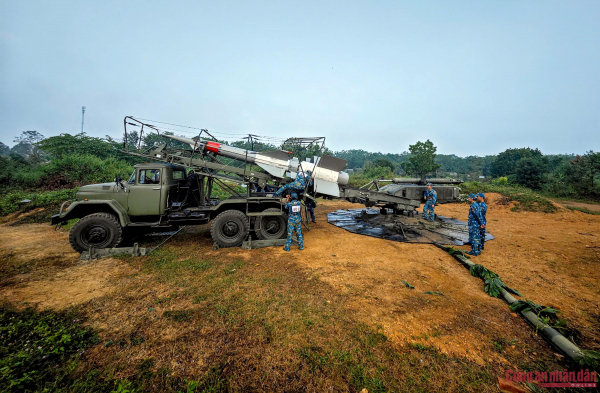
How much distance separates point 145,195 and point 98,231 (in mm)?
1344

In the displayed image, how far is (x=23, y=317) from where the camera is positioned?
3143 millimetres

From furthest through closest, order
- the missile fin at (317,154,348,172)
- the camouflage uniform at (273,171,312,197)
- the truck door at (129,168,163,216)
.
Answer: the missile fin at (317,154,348,172), the camouflage uniform at (273,171,312,197), the truck door at (129,168,163,216)

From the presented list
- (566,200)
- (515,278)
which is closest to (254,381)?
(515,278)

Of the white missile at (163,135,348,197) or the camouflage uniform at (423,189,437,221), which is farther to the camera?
the camouflage uniform at (423,189,437,221)

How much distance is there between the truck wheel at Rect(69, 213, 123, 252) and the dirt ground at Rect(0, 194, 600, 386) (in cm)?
47

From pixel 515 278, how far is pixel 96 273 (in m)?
8.88

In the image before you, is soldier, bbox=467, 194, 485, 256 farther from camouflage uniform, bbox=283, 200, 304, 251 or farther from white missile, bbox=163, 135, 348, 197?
camouflage uniform, bbox=283, 200, 304, 251

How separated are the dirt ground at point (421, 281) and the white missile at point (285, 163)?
187 cm

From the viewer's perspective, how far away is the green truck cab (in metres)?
5.51

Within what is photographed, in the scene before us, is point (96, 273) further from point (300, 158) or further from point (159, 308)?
point (300, 158)

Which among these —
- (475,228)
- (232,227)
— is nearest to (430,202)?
(475,228)

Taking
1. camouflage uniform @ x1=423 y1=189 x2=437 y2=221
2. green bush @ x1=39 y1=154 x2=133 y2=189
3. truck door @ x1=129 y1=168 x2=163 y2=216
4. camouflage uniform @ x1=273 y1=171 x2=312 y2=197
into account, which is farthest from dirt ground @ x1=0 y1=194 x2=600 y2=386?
green bush @ x1=39 y1=154 x2=133 y2=189

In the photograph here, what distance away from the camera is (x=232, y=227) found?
625 cm

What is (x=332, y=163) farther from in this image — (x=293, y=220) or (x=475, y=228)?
(x=475, y=228)
